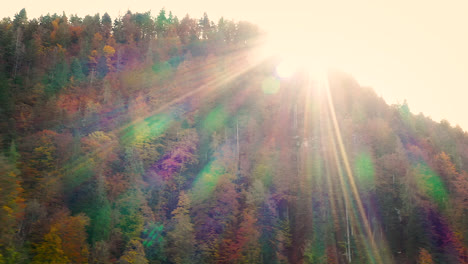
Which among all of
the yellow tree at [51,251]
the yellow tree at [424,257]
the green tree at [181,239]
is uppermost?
the yellow tree at [51,251]

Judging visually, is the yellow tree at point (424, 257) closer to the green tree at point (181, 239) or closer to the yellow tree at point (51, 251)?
the green tree at point (181, 239)

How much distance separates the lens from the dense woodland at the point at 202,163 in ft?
178

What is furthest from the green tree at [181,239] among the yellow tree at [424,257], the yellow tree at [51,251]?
the yellow tree at [424,257]

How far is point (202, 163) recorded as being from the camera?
246 ft

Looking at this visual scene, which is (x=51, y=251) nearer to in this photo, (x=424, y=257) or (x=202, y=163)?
(x=202, y=163)

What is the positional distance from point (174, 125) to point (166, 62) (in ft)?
89.9

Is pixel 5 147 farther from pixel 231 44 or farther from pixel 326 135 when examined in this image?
pixel 231 44

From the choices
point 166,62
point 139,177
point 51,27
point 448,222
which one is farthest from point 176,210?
point 51,27

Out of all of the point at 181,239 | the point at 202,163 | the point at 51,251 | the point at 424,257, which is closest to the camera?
the point at 51,251

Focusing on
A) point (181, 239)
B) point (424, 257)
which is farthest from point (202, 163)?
point (424, 257)

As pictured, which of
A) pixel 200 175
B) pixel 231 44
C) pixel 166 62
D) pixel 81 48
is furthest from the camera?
pixel 231 44

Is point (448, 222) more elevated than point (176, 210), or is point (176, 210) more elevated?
point (176, 210)

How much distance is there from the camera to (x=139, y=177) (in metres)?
Result: 64.9

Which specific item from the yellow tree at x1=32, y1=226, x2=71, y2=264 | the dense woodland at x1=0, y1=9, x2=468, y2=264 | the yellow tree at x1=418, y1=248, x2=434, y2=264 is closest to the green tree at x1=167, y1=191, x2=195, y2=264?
the dense woodland at x1=0, y1=9, x2=468, y2=264
